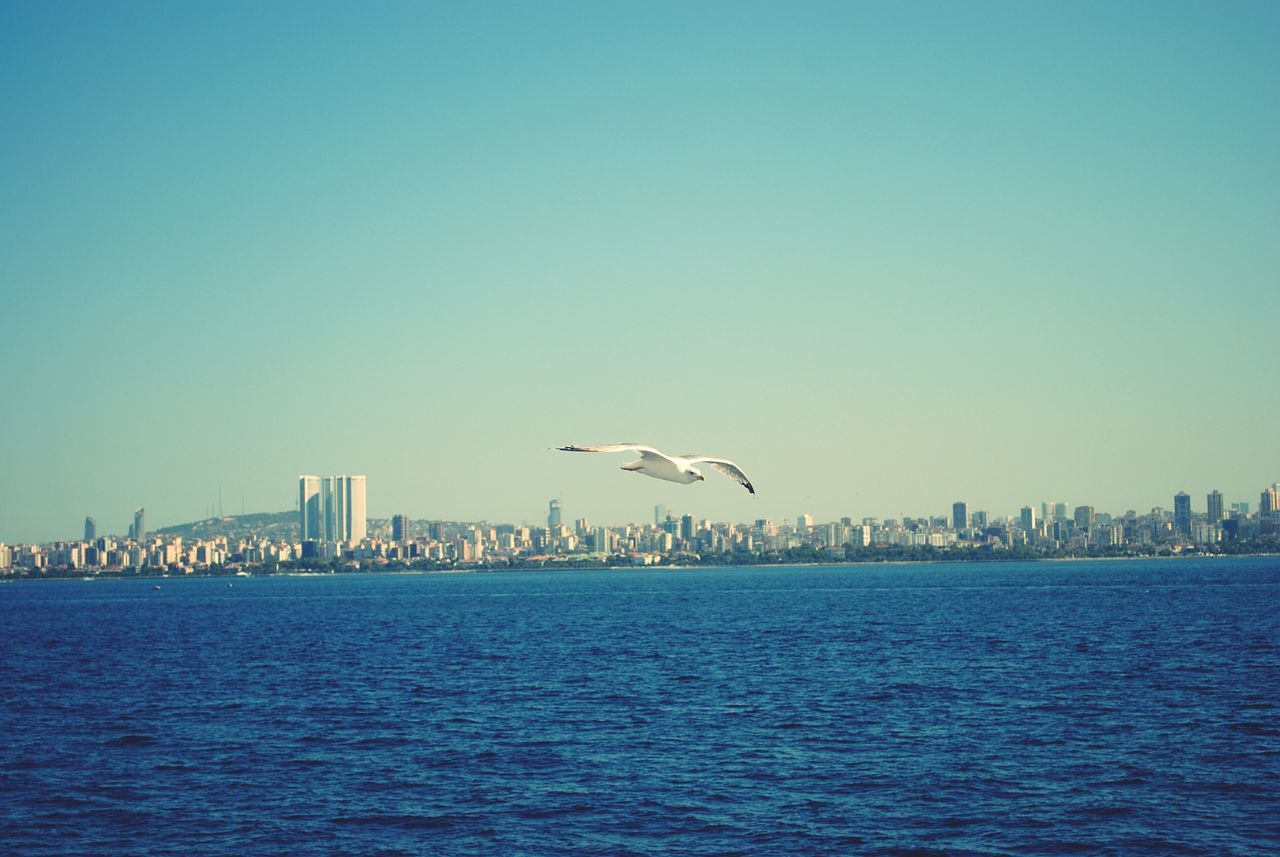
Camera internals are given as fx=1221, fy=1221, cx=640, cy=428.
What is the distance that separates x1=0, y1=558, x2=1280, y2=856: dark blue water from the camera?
28891mm

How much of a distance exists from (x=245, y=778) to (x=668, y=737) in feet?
44.0

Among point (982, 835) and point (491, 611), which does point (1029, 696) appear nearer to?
point (982, 835)

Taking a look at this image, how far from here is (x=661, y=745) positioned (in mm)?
39188

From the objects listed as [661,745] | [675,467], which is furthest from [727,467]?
[661,745]

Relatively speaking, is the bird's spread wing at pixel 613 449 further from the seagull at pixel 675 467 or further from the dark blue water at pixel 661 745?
the dark blue water at pixel 661 745

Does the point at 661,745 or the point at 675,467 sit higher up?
the point at 675,467

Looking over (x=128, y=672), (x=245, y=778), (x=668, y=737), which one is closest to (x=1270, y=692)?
(x=668, y=737)

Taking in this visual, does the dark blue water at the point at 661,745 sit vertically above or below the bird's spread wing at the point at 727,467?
below

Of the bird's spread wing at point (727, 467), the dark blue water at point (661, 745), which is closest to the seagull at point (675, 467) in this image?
the bird's spread wing at point (727, 467)

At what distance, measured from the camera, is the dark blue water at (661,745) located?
28891 mm

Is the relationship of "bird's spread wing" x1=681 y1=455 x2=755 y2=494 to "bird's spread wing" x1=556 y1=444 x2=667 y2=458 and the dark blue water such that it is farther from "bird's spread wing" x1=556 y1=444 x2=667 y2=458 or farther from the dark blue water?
the dark blue water

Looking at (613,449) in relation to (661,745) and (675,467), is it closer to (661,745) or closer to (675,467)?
(675,467)

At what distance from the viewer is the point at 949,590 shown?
538ft

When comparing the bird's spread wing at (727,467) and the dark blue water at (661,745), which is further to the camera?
the dark blue water at (661,745)
